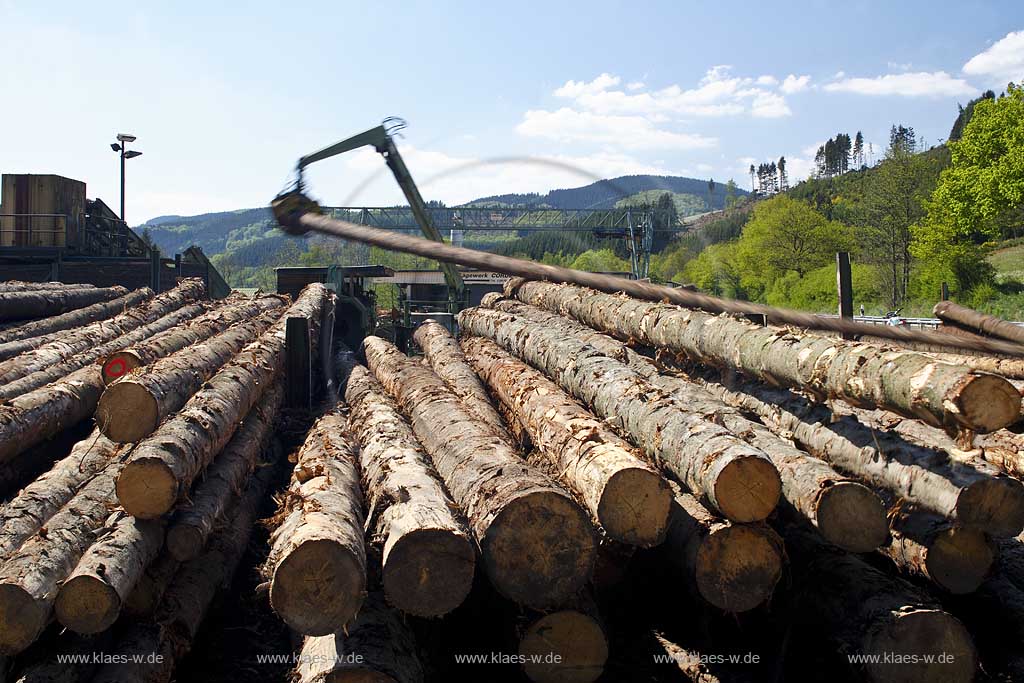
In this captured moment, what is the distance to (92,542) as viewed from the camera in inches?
179

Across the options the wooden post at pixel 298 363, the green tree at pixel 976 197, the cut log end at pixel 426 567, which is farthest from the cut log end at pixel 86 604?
the green tree at pixel 976 197

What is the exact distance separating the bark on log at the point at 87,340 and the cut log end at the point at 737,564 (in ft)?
21.1

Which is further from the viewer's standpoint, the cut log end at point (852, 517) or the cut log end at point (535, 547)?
the cut log end at point (852, 517)

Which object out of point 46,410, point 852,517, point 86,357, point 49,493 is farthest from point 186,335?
point 852,517

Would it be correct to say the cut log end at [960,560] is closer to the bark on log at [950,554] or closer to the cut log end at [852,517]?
the bark on log at [950,554]

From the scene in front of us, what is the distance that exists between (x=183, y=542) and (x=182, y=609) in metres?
0.39

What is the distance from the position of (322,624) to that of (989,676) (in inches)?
143

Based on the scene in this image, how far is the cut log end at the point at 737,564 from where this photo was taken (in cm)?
421

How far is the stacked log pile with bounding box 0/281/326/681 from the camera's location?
13.2ft

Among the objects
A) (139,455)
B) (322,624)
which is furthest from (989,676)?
(139,455)

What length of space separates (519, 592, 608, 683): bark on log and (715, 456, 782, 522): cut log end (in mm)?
932

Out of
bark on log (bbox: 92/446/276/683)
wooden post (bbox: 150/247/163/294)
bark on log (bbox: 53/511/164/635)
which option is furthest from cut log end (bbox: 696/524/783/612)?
wooden post (bbox: 150/247/163/294)

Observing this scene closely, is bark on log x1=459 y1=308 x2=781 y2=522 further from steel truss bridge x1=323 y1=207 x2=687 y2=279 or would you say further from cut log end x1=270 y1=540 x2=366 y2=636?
steel truss bridge x1=323 y1=207 x2=687 y2=279

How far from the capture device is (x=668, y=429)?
4.85m
